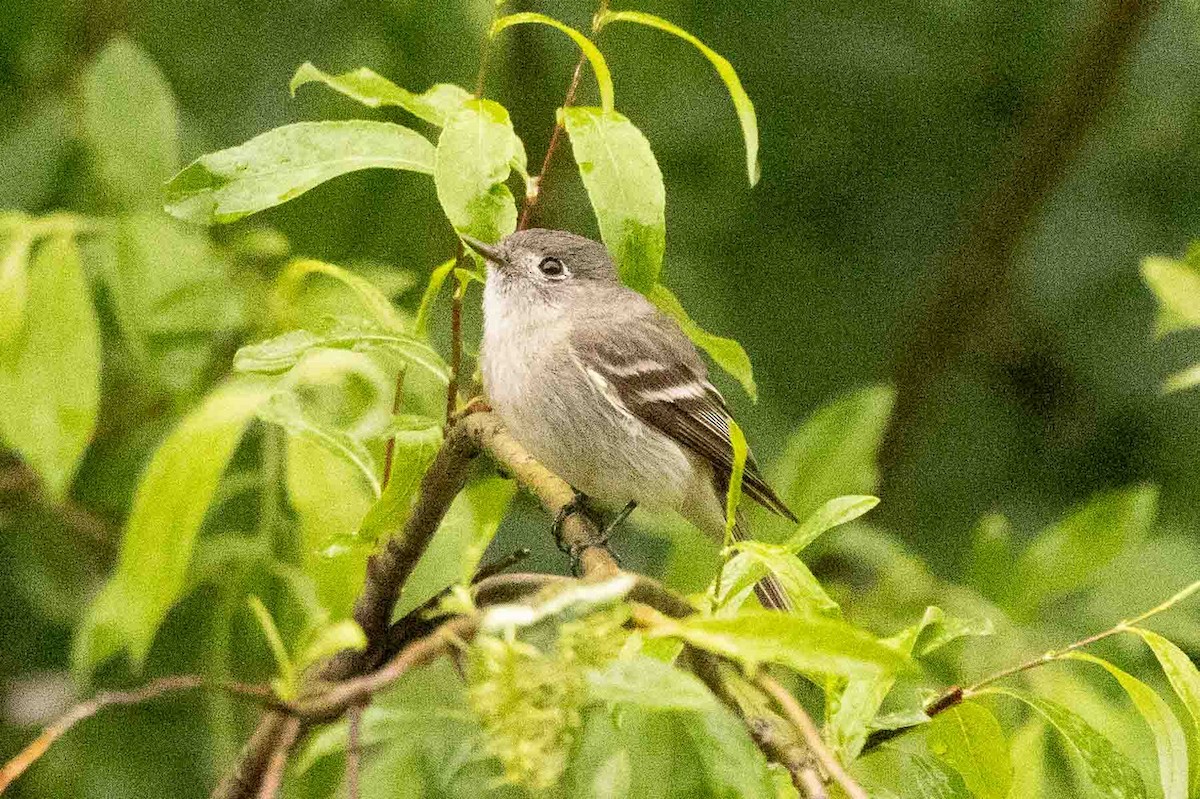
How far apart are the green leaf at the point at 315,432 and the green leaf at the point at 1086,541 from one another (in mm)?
1508

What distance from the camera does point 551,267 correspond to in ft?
12.1

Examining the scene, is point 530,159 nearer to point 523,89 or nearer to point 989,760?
point 523,89

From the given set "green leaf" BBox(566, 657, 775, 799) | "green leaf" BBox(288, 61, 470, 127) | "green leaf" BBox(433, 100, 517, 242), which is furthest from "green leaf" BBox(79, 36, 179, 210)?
"green leaf" BBox(566, 657, 775, 799)

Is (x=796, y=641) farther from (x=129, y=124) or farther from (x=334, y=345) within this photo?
(x=129, y=124)

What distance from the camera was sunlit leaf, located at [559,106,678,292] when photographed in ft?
5.49

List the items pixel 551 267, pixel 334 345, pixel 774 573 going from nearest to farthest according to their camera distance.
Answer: pixel 774 573, pixel 334 345, pixel 551 267

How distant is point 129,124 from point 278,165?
1076 millimetres

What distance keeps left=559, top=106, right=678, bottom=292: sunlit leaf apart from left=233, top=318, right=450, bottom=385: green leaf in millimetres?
457

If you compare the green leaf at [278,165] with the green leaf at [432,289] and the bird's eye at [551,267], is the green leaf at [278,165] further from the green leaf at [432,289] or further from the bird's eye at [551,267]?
the bird's eye at [551,267]

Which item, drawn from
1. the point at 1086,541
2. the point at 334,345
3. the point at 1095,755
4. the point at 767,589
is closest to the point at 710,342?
the point at 334,345

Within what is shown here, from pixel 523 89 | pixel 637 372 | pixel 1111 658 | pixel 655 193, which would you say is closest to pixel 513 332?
pixel 637 372

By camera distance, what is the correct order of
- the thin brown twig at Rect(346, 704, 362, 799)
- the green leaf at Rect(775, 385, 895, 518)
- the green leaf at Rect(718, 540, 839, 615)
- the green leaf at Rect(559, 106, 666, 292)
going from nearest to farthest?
1. the thin brown twig at Rect(346, 704, 362, 799)
2. the green leaf at Rect(718, 540, 839, 615)
3. the green leaf at Rect(559, 106, 666, 292)
4. the green leaf at Rect(775, 385, 895, 518)

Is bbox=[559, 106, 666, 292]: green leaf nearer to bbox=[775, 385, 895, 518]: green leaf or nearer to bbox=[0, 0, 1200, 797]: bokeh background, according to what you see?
bbox=[775, 385, 895, 518]: green leaf

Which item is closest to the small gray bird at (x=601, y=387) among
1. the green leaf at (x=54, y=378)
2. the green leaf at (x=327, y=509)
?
the green leaf at (x=327, y=509)
